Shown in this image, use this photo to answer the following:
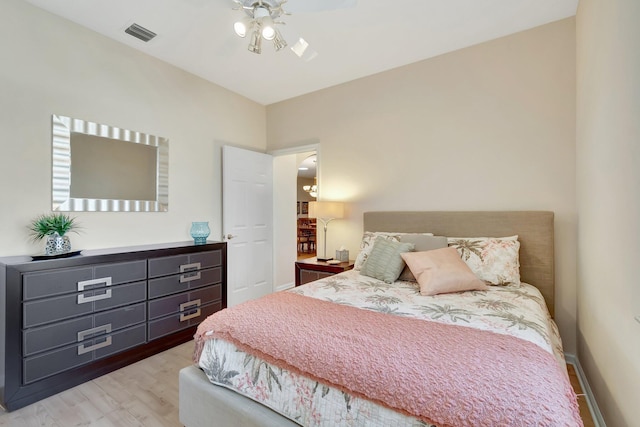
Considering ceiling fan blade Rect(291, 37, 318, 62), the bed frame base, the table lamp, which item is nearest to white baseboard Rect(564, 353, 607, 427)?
the bed frame base

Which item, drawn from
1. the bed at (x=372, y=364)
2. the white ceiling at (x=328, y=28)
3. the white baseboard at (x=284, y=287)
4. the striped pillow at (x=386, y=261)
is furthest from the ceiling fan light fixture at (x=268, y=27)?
the white baseboard at (x=284, y=287)

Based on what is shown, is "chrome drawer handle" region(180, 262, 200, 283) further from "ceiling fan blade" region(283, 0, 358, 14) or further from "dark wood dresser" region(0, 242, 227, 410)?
"ceiling fan blade" region(283, 0, 358, 14)

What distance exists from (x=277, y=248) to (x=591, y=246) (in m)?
3.49

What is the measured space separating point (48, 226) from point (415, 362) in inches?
104

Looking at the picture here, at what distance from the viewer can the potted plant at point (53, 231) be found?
7.17ft

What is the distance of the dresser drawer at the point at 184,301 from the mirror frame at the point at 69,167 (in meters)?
0.93

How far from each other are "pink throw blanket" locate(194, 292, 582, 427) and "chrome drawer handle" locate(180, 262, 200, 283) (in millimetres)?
1462

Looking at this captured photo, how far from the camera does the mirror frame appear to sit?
2.39 metres

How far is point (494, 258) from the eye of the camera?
7.61ft

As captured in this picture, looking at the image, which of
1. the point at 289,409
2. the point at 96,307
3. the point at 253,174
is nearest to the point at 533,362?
the point at 289,409

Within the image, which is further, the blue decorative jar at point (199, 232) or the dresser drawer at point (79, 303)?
the blue decorative jar at point (199, 232)

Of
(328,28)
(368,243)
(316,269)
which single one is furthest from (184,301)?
(328,28)

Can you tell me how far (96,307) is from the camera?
227 centimetres

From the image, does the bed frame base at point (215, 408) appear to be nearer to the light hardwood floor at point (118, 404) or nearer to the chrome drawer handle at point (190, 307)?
the light hardwood floor at point (118, 404)
